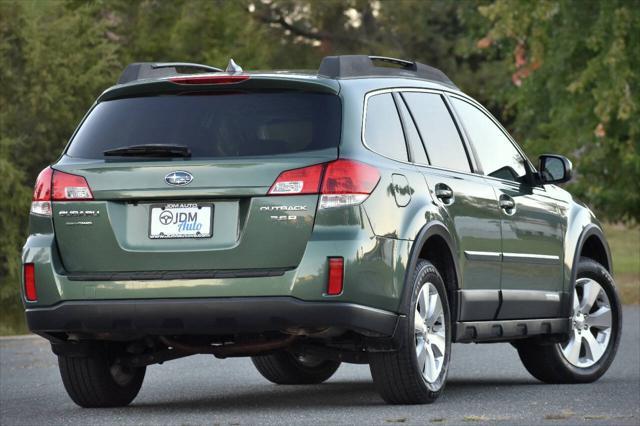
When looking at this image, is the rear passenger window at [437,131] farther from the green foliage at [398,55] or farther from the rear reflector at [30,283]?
the green foliage at [398,55]

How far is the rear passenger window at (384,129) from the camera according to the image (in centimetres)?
884

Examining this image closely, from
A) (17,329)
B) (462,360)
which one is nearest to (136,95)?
(462,360)

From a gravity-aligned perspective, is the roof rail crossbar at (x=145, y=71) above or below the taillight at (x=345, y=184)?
above

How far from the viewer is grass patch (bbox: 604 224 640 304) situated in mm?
25986

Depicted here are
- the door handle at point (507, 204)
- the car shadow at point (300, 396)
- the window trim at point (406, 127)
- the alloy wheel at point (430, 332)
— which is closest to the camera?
the alloy wheel at point (430, 332)

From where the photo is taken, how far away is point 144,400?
33.7 feet

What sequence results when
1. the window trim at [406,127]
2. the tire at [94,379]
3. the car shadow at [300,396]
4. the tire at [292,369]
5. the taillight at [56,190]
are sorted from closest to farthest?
1. the taillight at [56,190]
2. the window trim at [406,127]
3. the tire at [94,379]
4. the car shadow at [300,396]
5. the tire at [292,369]

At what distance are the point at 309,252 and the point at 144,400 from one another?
240cm

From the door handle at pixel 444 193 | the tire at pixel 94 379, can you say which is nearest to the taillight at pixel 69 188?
the tire at pixel 94 379

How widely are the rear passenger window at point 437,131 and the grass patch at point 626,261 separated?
14335mm

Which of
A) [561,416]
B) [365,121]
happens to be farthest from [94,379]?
[561,416]

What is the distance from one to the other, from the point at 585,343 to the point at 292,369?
196 centimetres

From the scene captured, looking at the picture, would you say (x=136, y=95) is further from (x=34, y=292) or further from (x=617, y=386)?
(x=617, y=386)

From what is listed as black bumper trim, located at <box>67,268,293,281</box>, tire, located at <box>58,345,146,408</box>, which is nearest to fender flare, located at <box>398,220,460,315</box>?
black bumper trim, located at <box>67,268,293,281</box>
